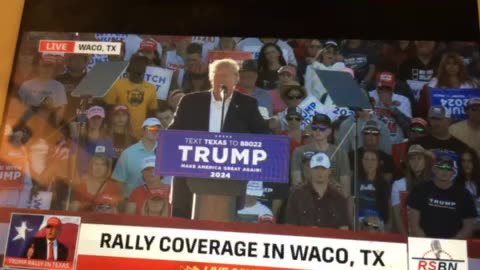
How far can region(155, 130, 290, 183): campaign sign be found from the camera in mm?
1437

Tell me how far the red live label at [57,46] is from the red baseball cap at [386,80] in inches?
36.5

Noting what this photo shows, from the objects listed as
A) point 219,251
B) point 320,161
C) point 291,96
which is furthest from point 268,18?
point 219,251

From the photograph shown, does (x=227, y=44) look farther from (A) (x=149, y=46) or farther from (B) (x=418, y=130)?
(B) (x=418, y=130)

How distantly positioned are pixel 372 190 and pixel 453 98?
36 centimetres

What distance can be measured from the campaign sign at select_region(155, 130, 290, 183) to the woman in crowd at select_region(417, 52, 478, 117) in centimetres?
42

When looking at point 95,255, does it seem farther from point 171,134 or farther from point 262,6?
point 262,6

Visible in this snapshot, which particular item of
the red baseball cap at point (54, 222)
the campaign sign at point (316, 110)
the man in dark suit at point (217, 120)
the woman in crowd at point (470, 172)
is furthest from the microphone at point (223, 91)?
the woman in crowd at point (470, 172)

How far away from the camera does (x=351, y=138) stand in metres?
1.46

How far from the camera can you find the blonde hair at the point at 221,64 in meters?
1.55

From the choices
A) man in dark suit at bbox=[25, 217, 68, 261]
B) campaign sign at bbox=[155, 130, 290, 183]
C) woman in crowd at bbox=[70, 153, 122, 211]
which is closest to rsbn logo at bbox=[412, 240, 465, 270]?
campaign sign at bbox=[155, 130, 290, 183]

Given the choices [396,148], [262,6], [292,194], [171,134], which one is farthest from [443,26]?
[171,134]

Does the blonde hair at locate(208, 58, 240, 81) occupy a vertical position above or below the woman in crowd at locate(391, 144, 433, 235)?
above

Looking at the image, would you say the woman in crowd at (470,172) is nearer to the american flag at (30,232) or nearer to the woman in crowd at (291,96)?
the woman in crowd at (291,96)

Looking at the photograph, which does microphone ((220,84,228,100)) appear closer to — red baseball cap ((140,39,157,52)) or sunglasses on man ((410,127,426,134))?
red baseball cap ((140,39,157,52))
